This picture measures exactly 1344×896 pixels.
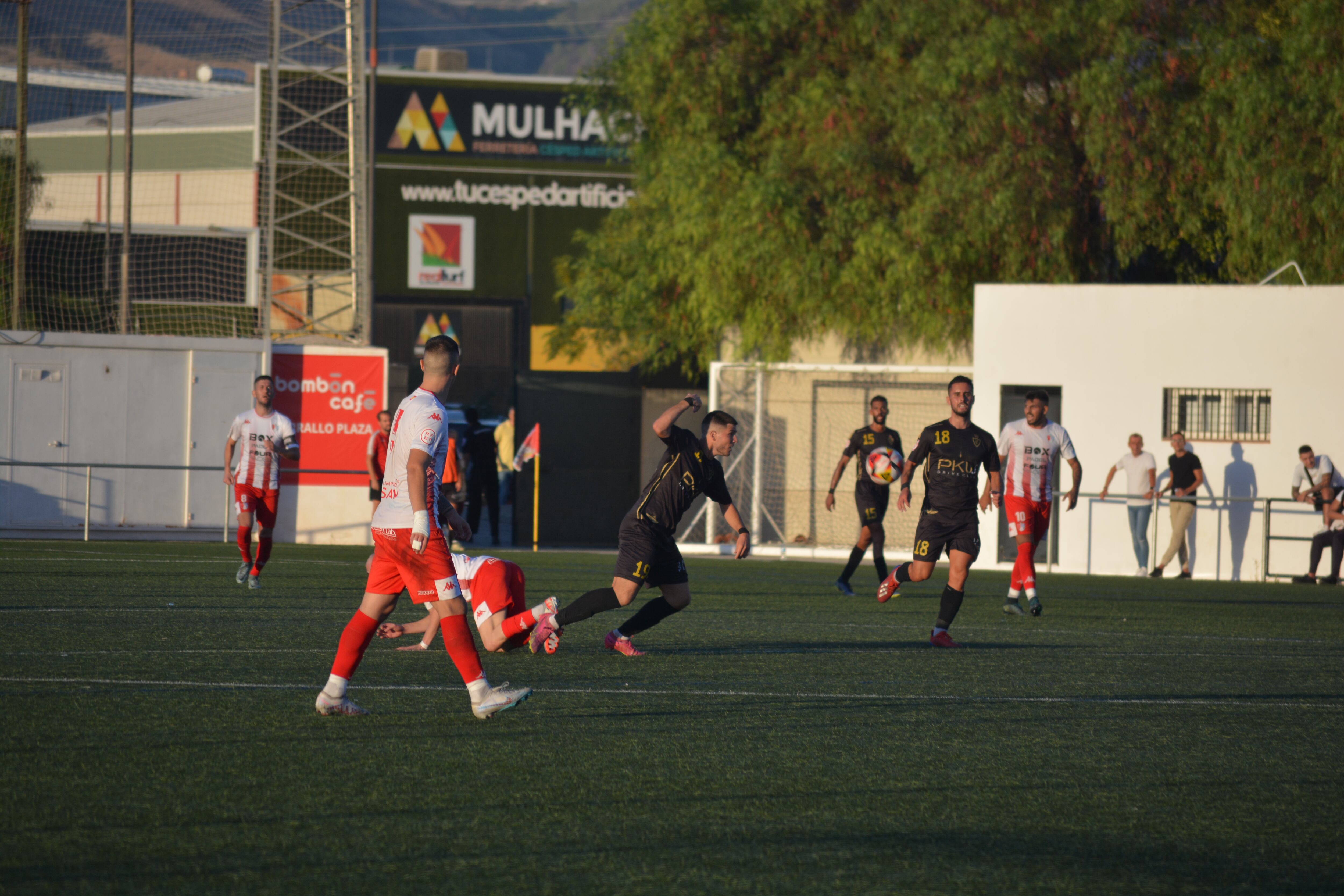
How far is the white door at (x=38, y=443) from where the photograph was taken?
22578mm

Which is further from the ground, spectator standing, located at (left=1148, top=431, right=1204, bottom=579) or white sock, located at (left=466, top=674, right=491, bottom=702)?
spectator standing, located at (left=1148, top=431, right=1204, bottom=579)

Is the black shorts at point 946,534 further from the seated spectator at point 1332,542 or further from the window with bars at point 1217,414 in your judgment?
the window with bars at point 1217,414

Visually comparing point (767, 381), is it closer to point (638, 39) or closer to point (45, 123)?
point (638, 39)

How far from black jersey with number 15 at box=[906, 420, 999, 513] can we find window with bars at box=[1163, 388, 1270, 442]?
1107 centimetres

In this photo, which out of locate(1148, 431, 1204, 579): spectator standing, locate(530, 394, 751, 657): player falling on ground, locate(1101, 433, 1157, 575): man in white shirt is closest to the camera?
locate(530, 394, 751, 657): player falling on ground

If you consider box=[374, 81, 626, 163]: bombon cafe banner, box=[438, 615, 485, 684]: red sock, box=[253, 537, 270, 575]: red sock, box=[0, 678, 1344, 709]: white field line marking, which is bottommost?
box=[0, 678, 1344, 709]: white field line marking

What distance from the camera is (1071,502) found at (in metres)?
13.1

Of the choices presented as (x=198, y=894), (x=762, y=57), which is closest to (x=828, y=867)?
(x=198, y=894)

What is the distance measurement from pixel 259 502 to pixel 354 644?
7904mm

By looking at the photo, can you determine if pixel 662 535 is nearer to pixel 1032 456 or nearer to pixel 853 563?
pixel 1032 456

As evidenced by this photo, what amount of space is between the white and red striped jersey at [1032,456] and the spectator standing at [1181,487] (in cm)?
807

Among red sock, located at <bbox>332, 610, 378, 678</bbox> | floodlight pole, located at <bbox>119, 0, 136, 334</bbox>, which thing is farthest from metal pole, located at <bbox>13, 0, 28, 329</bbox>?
red sock, located at <bbox>332, 610, 378, 678</bbox>

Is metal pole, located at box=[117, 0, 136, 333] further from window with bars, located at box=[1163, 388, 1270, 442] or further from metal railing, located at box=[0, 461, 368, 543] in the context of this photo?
window with bars, located at box=[1163, 388, 1270, 442]

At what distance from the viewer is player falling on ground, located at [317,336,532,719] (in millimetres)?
6668
